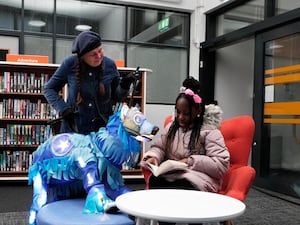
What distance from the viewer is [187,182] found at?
6.39 feet

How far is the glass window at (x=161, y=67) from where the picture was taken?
210 inches

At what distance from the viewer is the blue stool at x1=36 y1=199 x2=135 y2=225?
1.34 metres

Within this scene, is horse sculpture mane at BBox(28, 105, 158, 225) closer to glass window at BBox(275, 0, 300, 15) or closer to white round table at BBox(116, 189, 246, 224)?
white round table at BBox(116, 189, 246, 224)

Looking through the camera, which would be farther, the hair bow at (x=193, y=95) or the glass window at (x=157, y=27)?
the glass window at (x=157, y=27)

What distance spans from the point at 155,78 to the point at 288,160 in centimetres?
232

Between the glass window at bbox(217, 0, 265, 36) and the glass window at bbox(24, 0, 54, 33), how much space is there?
8.29 feet

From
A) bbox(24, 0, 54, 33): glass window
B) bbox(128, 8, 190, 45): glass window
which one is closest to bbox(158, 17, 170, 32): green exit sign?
bbox(128, 8, 190, 45): glass window

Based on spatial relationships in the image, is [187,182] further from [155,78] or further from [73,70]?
[155,78]

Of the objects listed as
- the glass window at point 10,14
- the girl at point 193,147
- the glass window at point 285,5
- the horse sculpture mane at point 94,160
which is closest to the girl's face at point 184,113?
the girl at point 193,147

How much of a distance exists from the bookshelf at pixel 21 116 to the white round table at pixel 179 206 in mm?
2759

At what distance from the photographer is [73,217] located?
1387 mm

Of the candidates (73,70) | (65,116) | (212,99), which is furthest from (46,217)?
(212,99)

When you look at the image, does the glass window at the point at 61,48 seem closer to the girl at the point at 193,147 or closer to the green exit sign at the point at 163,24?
the green exit sign at the point at 163,24

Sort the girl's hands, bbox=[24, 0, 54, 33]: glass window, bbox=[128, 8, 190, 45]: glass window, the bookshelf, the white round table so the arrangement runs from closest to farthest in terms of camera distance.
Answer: the white round table, the girl's hands, the bookshelf, bbox=[24, 0, 54, 33]: glass window, bbox=[128, 8, 190, 45]: glass window
